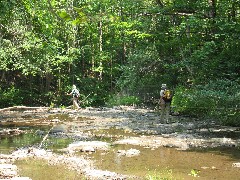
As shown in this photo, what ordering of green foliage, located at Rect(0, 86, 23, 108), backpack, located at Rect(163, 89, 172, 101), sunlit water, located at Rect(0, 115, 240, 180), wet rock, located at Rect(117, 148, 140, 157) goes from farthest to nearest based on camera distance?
green foliage, located at Rect(0, 86, 23, 108)
backpack, located at Rect(163, 89, 172, 101)
wet rock, located at Rect(117, 148, 140, 157)
sunlit water, located at Rect(0, 115, 240, 180)

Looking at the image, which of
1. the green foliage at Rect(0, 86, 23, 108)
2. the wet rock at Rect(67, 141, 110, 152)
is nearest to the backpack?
the wet rock at Rect(67, 141, 110, 152)

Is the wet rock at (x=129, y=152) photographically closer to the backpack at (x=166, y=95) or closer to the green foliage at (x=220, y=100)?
the green foliage at (x=220, y=100)

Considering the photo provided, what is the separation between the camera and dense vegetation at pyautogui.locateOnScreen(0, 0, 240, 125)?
1512cm

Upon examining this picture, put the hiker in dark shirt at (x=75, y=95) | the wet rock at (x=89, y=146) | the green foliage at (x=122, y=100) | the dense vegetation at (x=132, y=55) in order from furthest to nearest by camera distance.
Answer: the green foliage at (x=122, y=100), the hiker in dark shirt at (x=75, y=95), the dense vegetation at (x=132, y=55), the wet rock at (x=89, y=146)

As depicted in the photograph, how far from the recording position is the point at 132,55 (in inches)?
1046

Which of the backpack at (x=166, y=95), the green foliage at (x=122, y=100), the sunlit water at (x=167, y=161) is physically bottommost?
the green foliage at (x=122, y=100)

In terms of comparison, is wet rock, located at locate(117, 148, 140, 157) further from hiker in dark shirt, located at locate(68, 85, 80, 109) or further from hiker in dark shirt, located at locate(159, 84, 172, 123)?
hiker in dark shirt, located at locate(68, 85, 80, 109)

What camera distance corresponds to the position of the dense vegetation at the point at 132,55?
15.1m

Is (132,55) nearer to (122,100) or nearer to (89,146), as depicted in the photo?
(122,100)

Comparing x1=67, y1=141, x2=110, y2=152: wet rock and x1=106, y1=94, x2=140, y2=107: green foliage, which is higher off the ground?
x1=67, y1=141, x2=110, y2=152: wet rock

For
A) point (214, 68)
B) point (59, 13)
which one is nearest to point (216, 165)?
point (59, 13)

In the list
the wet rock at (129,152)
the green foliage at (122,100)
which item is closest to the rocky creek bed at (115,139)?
the wet rock at (129,152)

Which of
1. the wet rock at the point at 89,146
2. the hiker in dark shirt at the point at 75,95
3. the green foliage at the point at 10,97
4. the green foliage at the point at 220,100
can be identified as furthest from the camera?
the green foliage at the point at 10,97

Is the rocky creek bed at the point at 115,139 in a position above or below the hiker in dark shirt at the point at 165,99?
below
